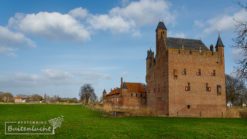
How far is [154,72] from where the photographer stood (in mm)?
54594

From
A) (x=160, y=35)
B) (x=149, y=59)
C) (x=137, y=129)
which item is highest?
(x=160, y=35)

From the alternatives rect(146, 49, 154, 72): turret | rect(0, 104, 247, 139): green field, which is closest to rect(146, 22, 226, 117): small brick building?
rect(146, 49, 154, 72): turret

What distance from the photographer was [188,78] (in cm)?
4859

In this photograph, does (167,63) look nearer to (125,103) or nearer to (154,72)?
(154,72)

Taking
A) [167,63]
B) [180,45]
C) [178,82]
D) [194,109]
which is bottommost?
[194,109]

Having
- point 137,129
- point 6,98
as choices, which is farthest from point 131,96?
point 6,98

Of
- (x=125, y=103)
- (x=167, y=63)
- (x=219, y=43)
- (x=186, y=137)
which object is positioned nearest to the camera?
(x=186, y=137)

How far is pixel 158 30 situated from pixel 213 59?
1071cm

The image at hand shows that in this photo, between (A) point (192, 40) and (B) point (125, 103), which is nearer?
(A) point (192, 40)

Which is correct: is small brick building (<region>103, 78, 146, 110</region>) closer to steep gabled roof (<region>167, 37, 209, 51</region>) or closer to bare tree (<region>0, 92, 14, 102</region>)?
steep gabled roof (<region>167, 37, 209, 51</region>)

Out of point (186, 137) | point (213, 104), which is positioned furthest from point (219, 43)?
point (186, 137)

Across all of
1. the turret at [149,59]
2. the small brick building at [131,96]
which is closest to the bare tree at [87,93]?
the small brick building at [131,96]

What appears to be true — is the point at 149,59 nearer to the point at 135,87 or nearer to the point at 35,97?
the point at 135,87

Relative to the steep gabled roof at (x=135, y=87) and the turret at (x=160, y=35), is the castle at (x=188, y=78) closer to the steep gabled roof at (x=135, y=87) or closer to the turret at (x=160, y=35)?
the turret at (x=160, y=35)
